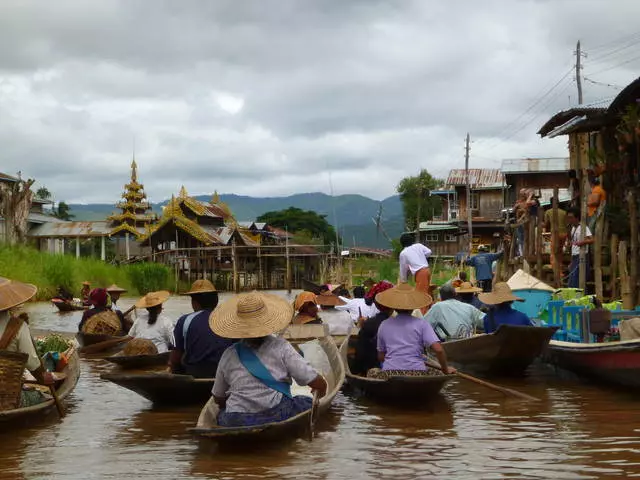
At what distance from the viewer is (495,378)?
9766mm

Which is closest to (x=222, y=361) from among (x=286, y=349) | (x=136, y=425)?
(x=286, y=349)

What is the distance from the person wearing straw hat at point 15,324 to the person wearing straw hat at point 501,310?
15.2 feet

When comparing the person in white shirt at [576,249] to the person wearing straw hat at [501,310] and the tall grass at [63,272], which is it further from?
the tall grass at [63,272]

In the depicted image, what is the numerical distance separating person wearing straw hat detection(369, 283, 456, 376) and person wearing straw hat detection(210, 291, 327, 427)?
1.67 metres

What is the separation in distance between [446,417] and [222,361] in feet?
8.38

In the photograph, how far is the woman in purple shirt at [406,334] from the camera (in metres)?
7.28

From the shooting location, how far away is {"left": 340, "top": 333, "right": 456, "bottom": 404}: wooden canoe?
725cm

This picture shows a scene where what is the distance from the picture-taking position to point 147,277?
34.2 m

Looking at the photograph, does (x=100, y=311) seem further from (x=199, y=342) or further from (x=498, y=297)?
(x=498, y=297)

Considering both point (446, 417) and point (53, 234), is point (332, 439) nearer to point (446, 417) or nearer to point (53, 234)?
point (446, 417)

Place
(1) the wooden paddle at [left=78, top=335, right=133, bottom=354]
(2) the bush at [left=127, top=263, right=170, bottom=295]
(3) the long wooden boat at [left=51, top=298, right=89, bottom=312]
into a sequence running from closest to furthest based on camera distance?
1. (1) the wooden paddle at [left=78, top=335, right=133, bottom=354]
2. (3) the long wooden boat at [left=51, top=298, right=89, bottom=312]
3. (2) the bush at [left=127, top=263, right=170, bottom=295]

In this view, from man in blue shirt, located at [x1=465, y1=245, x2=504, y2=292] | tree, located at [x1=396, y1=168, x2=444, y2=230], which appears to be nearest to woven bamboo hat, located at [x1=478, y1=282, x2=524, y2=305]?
man in blue shirt, located at [x1=465, y1=245, x2=504, y2=292]

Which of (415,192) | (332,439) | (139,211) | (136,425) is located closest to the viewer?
(332,439)

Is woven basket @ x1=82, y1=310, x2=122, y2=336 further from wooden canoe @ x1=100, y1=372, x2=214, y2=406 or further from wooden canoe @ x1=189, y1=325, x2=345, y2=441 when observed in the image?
wooden canoe @ x1=189, y1=325, x2=345, y2=441
